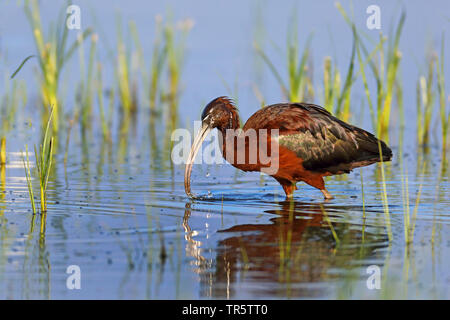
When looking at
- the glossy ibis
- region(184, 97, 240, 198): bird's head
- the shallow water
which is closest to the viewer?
the shallow water

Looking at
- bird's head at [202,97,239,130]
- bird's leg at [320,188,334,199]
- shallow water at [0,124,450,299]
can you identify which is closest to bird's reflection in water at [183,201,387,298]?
shallow water at [0,124,450,299]

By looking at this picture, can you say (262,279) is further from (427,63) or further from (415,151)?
(427,63)

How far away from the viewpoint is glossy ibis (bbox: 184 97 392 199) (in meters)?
9.14

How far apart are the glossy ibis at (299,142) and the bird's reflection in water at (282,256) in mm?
→ 1276

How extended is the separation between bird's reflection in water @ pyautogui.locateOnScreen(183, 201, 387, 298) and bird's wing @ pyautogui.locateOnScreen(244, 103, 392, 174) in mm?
1386

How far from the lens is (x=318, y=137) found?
30.7 ft

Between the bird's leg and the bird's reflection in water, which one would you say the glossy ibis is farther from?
the bird's reflection in water

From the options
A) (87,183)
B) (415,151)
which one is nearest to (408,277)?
(87,183)

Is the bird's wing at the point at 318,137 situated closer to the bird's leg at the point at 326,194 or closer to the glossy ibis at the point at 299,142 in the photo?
the glossy ibis at the point at 299,142

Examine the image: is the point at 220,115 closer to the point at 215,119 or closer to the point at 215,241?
the point at 215,119

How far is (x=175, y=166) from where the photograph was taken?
11453 millimetres

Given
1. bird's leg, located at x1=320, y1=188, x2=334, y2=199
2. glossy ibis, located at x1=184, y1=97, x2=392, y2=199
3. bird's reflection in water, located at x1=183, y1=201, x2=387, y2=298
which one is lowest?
bird's reflection in water, located at x1=183, y1=201, x2=387, y2=298

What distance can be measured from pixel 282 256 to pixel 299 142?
319 cm

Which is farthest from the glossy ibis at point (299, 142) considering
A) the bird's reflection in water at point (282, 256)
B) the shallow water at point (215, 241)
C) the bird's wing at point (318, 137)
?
the bird's reflection in water at point (282, 256)
